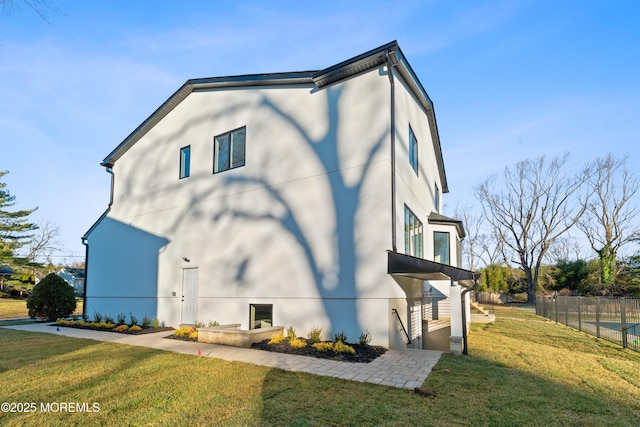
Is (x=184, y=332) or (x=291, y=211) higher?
(x=291, y=211)

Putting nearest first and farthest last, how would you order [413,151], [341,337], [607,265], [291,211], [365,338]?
[365,338]
[341,337]
[291,211]
[413,151]
[607,265]

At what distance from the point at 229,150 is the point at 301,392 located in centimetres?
933

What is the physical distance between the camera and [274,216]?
11250 mm

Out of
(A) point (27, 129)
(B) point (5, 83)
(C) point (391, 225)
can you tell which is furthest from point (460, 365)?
(A) point (27, 129)

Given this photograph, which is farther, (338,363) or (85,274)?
(85,274)

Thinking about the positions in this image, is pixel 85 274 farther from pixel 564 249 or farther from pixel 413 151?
pixel 564 249

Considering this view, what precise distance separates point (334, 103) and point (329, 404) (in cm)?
804

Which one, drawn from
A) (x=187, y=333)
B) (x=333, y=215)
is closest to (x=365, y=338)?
(x=333, y=215)

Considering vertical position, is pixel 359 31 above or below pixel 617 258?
above

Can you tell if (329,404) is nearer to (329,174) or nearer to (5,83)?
(329,174)

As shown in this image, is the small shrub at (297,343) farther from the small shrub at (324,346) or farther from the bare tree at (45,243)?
the bare tree at (45,243)

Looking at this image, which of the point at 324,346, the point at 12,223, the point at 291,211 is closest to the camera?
the point at 324,346

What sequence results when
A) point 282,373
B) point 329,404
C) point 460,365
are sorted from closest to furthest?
1. point 329,404
2. point 282,373
3. point 460,365

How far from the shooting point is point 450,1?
10219mm
